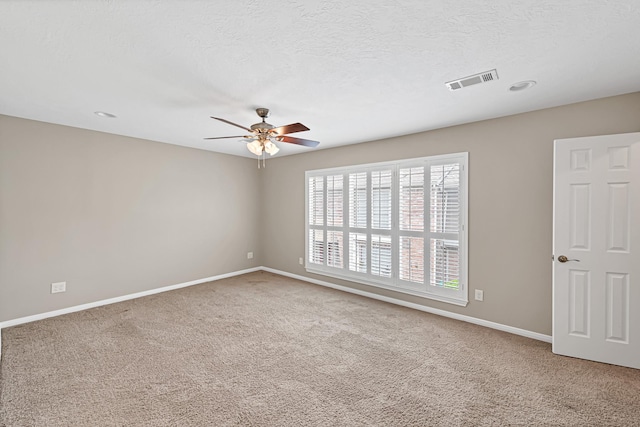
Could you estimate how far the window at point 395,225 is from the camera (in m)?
3.67

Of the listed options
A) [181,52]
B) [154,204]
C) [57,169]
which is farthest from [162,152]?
[181,52]

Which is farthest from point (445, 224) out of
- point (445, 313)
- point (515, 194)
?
point (445, 313)

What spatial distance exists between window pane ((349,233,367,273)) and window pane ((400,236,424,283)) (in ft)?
2.20

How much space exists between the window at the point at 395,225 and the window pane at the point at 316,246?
0.02 m

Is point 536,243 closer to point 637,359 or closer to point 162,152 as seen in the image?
point 637,359

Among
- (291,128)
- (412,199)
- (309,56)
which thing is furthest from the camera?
(412,199)

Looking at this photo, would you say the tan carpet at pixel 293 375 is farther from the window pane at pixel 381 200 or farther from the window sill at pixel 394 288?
the window pane at pixel 381 200

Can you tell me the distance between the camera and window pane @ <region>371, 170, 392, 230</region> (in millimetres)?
4328

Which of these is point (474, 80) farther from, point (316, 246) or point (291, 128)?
point (316, 246)

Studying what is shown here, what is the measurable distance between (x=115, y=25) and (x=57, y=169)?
307 centimetres

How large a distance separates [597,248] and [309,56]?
3.13m

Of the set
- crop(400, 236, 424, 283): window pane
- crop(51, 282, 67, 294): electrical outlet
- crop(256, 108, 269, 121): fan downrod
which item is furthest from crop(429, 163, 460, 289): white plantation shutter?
crop(51, 282, 67, 294): electrical outlet

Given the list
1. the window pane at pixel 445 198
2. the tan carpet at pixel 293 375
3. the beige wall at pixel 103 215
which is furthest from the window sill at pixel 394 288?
the beige wall at pixel 103 215

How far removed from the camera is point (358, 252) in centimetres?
472
